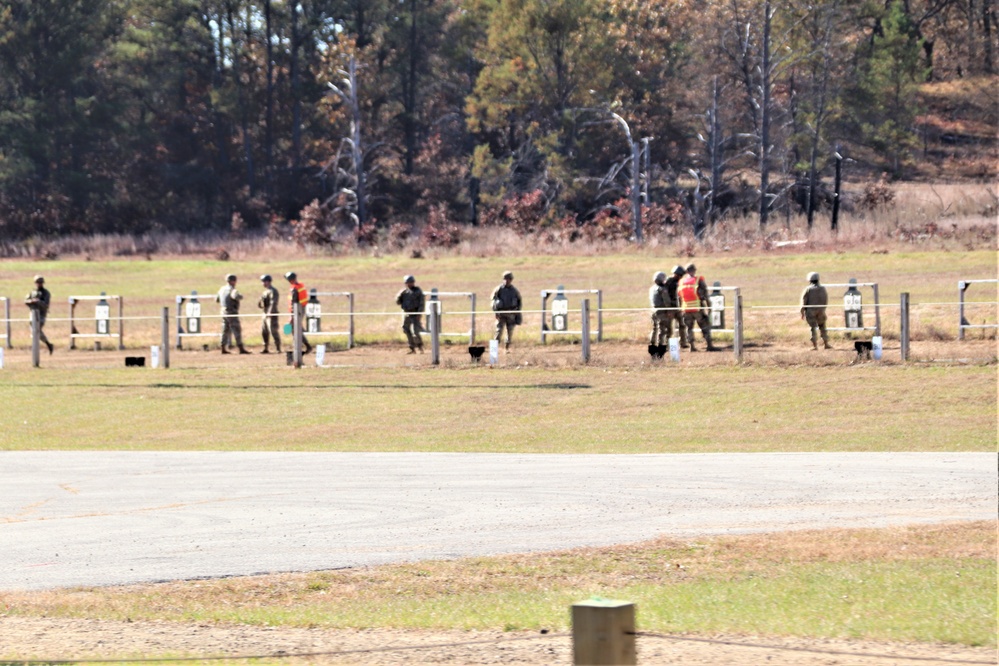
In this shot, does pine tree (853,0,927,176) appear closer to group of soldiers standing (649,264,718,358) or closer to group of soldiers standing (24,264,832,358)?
group of soldiers standing (24,264,832,358)

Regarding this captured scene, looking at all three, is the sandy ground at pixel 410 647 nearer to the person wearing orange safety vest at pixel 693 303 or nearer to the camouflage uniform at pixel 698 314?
the person wearing orange safety vest at pixel 693 303

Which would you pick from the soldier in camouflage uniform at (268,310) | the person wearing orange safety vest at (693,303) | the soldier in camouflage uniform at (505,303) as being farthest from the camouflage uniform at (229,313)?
the person wearing orange safety vest at (693,303)

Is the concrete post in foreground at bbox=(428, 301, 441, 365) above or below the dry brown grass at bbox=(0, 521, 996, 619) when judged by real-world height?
above

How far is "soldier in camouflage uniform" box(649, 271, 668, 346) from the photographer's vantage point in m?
31.1

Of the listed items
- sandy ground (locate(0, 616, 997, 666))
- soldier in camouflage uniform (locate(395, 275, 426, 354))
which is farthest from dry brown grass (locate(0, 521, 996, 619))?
soldier in camouflage uniform (locate(395, 275, 426, 354))

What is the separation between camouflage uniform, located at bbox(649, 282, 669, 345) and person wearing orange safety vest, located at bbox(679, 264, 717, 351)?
428 mm

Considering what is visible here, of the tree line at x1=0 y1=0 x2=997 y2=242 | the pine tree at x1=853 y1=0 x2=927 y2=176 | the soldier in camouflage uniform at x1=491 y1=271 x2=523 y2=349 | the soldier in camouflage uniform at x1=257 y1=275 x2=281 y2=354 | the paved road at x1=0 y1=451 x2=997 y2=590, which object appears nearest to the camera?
the paved road at x1=0 y1=451 x2=997 y2=590

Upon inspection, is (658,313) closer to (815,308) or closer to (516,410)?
(815,308)

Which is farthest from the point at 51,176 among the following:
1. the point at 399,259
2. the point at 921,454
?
the point at 921,454

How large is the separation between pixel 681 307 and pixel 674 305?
74cm

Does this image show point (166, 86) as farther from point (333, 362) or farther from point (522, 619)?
point (522, 619)

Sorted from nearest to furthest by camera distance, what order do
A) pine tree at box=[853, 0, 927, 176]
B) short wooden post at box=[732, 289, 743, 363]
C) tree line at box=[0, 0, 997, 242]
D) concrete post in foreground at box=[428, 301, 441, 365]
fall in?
short wooden post at box=[732, 289, 743, 363] → concrete post in foreground at box=[428, 301, 441, 365] → tree line at box=[0, 0, 997, 242] → pine tree at box=[853, 0, 927, 176]

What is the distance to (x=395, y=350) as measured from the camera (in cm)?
3588

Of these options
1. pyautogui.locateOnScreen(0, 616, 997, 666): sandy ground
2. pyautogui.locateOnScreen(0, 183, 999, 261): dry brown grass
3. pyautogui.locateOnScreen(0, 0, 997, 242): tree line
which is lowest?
pyautogui.locateOnScreen(0, 616, 997, 666): sandy ground
